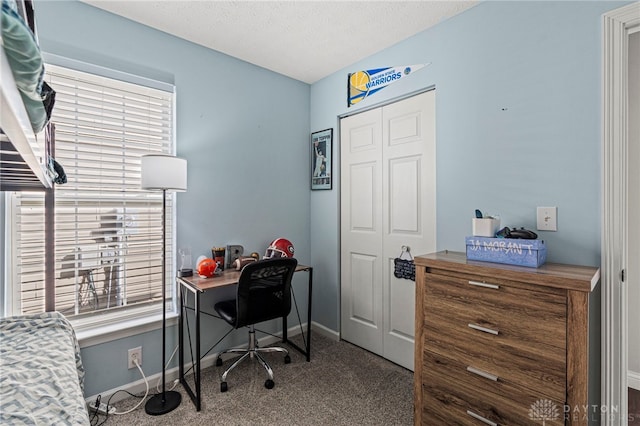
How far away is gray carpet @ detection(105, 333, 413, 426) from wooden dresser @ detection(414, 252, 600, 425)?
379 mm

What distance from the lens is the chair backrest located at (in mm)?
2102

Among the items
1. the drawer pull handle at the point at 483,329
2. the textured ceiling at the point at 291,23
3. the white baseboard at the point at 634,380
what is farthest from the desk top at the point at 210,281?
the white baseboard at the point at 634,380

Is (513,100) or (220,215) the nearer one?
(513,100)

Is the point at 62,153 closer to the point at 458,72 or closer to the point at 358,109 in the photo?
the point at 358,109

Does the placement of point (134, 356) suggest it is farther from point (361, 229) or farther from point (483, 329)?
point (483, 329)

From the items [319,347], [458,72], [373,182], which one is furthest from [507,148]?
[319,347]

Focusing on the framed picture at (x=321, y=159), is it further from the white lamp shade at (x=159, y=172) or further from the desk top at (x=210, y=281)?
the white lamp shade at (x=159, y=172)

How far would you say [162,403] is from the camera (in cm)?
200

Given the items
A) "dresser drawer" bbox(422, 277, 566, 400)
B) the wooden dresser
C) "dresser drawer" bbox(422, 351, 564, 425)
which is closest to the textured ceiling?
the wooden dresser

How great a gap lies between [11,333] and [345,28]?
262 cm

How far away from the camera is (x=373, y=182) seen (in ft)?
8.84

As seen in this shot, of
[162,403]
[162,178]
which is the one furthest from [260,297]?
[162,178]

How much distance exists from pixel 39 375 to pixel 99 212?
1.24 meters

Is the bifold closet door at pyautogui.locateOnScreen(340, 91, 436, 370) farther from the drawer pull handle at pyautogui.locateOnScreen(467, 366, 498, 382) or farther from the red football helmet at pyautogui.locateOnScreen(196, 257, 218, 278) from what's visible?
the red football helmet at pyautogui.locateOnScreen(196, 257, 218, 278)
